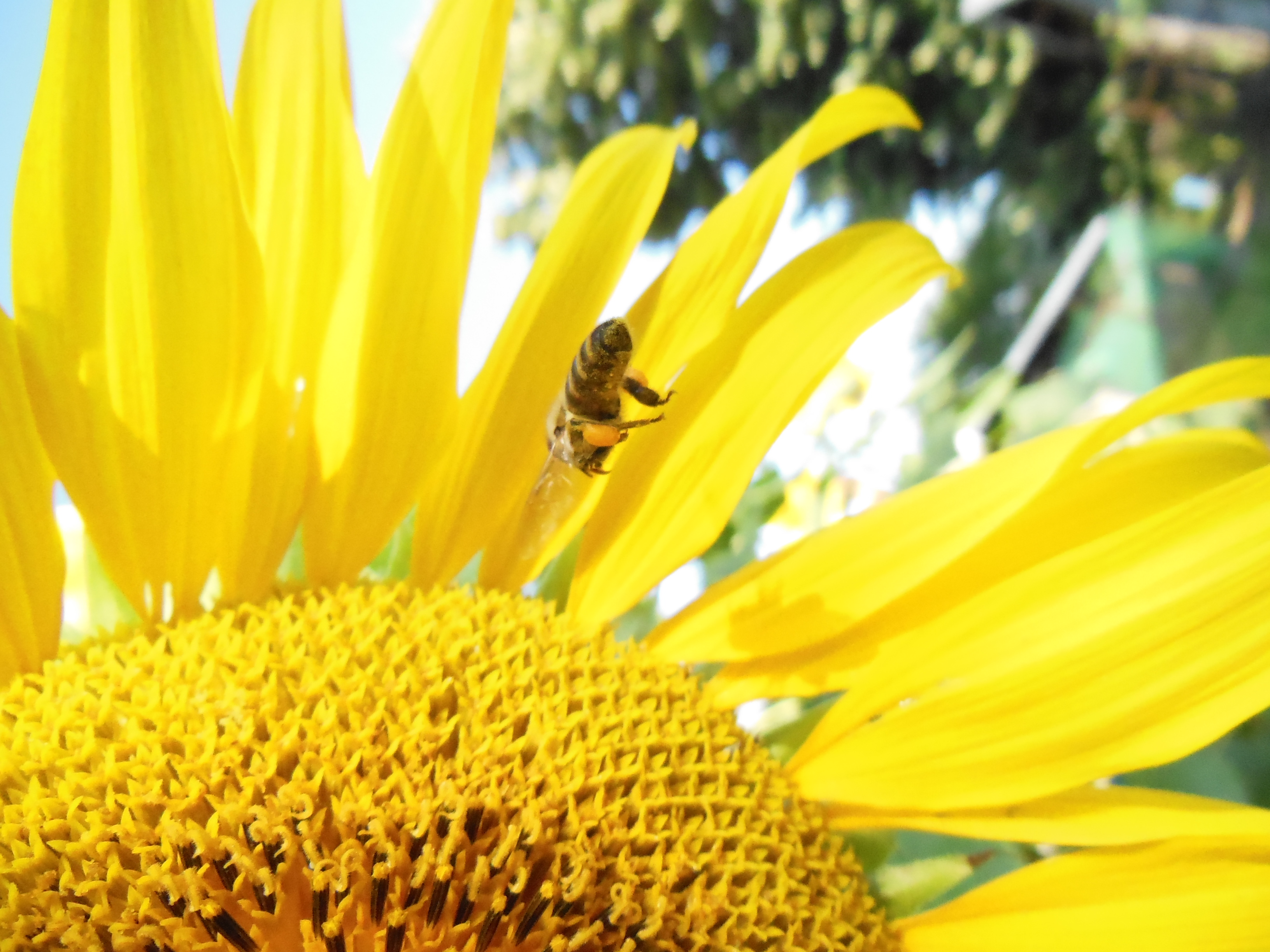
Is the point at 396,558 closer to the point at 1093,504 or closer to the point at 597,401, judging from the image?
the point at 597,401

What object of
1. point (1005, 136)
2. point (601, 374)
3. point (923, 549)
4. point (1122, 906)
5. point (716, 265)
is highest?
point (1005, 136)

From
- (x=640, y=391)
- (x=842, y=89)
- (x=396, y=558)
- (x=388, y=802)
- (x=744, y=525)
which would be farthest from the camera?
(x=842, y=89)

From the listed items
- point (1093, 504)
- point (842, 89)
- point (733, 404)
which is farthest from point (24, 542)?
point (842, 89)

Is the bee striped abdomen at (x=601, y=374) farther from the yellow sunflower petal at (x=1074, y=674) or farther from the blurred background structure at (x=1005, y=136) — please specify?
the blurred background structure at (x=1005, y=136)

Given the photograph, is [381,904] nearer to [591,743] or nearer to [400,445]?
[591,743]

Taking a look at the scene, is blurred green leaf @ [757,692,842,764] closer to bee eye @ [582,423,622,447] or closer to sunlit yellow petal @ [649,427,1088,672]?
sunlit yellow petal @ [649,427,1088,672]

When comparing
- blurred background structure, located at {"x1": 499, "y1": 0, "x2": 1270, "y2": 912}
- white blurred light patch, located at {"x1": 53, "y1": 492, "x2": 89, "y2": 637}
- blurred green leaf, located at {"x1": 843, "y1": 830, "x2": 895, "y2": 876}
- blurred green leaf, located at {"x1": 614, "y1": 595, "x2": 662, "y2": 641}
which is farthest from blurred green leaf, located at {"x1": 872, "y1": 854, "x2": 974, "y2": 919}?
blurred background structure, located at {"x1": 499, "y1": 0, "x2": 1270, "y2": 912}
